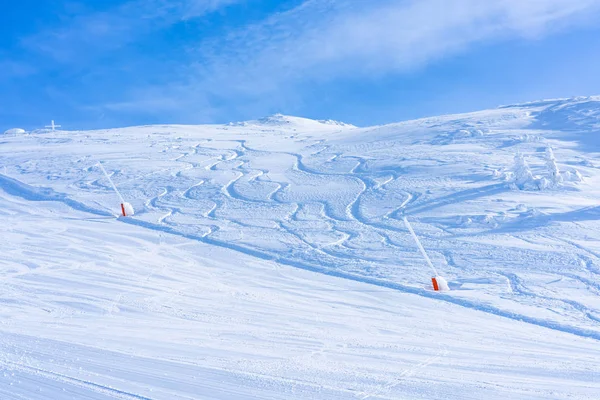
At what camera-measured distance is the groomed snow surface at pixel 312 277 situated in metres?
5.92

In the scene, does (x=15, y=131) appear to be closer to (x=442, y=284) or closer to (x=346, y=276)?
(x=346, y=276)

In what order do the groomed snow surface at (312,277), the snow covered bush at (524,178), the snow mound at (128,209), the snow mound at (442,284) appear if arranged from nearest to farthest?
the groomed snow surface at (312,277) → the snow mound at (442,284) → the snow covered bush at (524,178) → the snow mound at (128,209)

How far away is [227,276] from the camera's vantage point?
12172mm

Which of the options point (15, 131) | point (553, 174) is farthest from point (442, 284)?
point (15, 131)

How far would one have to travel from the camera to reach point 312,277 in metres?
12.1

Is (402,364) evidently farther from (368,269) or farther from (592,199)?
(592,199)

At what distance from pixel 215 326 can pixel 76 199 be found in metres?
15.3

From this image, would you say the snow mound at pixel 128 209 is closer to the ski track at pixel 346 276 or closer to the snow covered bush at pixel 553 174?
the ski track at pixel 346 276

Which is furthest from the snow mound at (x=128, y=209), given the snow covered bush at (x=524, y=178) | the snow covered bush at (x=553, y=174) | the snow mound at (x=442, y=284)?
the snow covered bush at (x=553, y=174)

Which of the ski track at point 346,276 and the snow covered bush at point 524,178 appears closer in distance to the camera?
the ski track at point 346,276

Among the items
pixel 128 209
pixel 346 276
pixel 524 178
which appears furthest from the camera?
pixel 128 209

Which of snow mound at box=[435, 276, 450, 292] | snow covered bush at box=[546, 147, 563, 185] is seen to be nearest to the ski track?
snow mound at box=[435, 276, 450, 292]

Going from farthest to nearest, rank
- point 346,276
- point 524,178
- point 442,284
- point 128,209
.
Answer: point 128,209 < point 524,178 < point 346,276 < point 442,284

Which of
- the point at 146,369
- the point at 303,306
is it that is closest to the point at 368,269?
the point at 303,306
